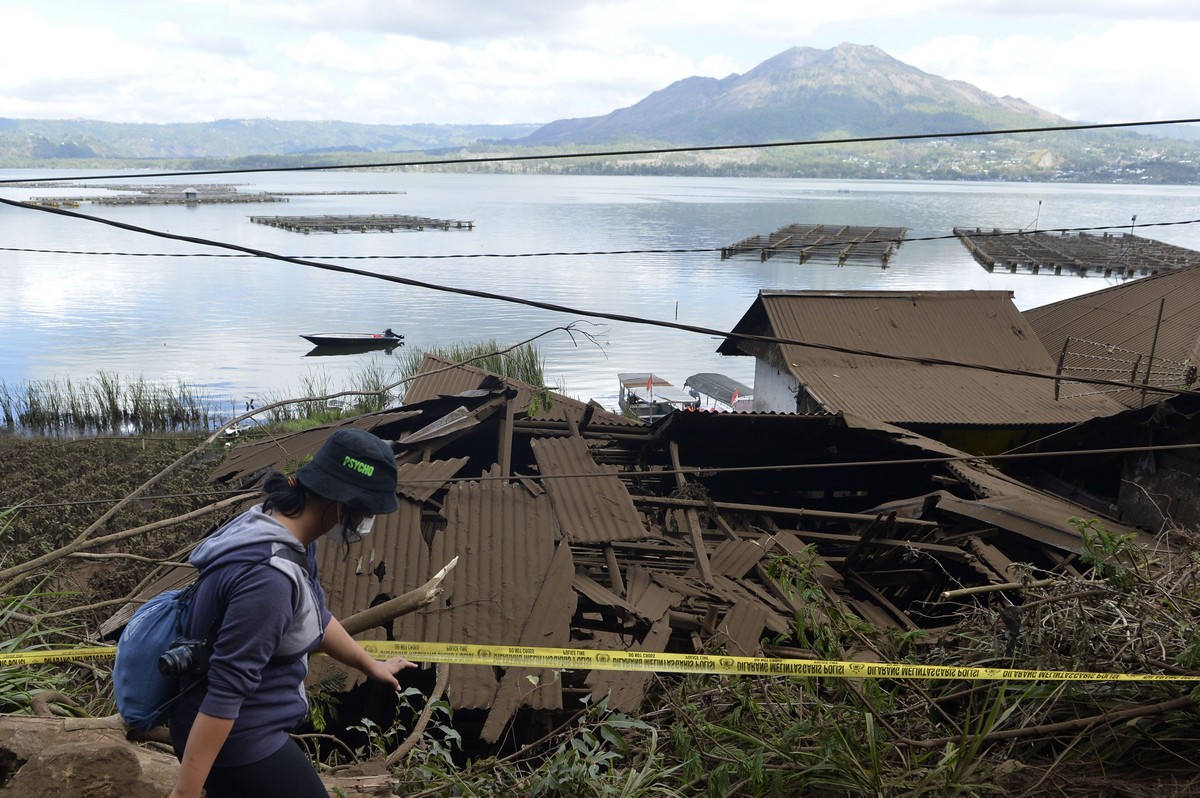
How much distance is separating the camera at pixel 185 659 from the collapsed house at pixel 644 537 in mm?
3113

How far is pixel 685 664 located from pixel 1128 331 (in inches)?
736

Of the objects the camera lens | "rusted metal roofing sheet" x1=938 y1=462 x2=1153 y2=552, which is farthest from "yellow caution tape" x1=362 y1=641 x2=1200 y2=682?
"rusted metal roofing sheet" x1=938 y1=462 x2=1153 y2=552

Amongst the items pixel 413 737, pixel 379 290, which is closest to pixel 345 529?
pixel 413 737

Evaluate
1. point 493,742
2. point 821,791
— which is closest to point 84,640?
point 493,742

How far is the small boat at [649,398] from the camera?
23.7 metres

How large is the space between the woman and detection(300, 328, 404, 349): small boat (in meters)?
36.3

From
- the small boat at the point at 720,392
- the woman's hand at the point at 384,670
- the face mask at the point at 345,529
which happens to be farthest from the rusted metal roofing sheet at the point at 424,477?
the small boat at the point at 720,392

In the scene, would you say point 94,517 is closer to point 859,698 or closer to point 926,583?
point 926,583

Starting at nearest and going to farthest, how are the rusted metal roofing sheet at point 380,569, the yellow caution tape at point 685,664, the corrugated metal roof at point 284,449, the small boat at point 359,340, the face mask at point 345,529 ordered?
the face mask at point 345,529 < the yellow caution tape at point 685,664 < the rusted metal roofing sheet at point 380,569 < the corrugated metal roof at point 284,449 < the small boat at point 359,340

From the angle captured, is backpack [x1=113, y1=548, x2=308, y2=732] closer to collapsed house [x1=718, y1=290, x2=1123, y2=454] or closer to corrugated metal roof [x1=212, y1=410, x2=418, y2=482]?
corrugated metal roof [x1=212, y1=410, x2=418, y2=482]

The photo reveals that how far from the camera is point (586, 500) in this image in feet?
26.7

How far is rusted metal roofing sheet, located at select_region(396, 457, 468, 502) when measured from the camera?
757 centimetres

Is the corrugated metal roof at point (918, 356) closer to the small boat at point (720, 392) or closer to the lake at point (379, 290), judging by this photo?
the lake at point (379, 290)

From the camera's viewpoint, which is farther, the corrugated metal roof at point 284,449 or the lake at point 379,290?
the lake at point 379,290
